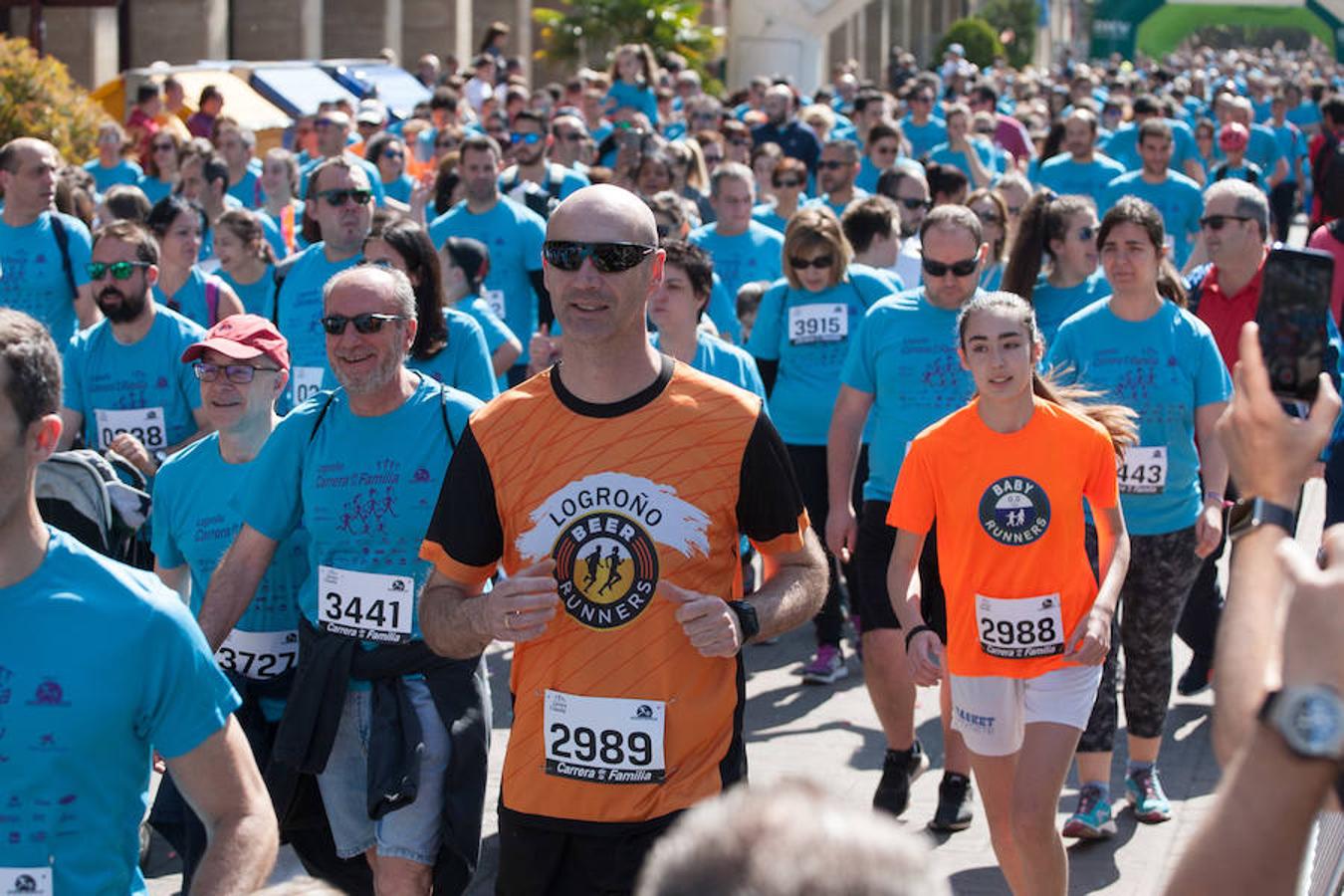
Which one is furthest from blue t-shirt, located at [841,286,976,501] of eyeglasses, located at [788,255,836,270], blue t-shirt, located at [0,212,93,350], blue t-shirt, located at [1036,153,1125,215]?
blue t-shirt, located at [1036,153,1125,215]

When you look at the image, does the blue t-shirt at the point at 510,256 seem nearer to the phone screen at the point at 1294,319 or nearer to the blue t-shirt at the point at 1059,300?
the blue t-shirt at the point at 1059,300

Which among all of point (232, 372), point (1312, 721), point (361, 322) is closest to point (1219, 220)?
point (361, 322)

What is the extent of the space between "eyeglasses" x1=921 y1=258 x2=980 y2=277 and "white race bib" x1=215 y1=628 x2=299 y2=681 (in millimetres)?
2676

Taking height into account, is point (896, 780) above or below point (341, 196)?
below

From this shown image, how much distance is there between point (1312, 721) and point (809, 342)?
6333 mm

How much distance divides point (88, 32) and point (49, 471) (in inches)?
941

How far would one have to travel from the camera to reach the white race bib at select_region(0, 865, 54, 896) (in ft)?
10.3

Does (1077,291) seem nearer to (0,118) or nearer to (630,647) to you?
(630,647)

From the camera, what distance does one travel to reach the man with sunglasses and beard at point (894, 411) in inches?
274

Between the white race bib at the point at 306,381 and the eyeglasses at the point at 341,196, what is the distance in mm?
742

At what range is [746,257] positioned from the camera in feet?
34.2

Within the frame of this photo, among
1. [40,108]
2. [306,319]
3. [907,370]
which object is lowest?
[907,370]

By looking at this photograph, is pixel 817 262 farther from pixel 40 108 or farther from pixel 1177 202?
pixel 40 108

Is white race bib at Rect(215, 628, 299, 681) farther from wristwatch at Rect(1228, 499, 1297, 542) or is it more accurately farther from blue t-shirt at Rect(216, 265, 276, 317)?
blue t-shirt at Rect(216, 265, 276, 317)
